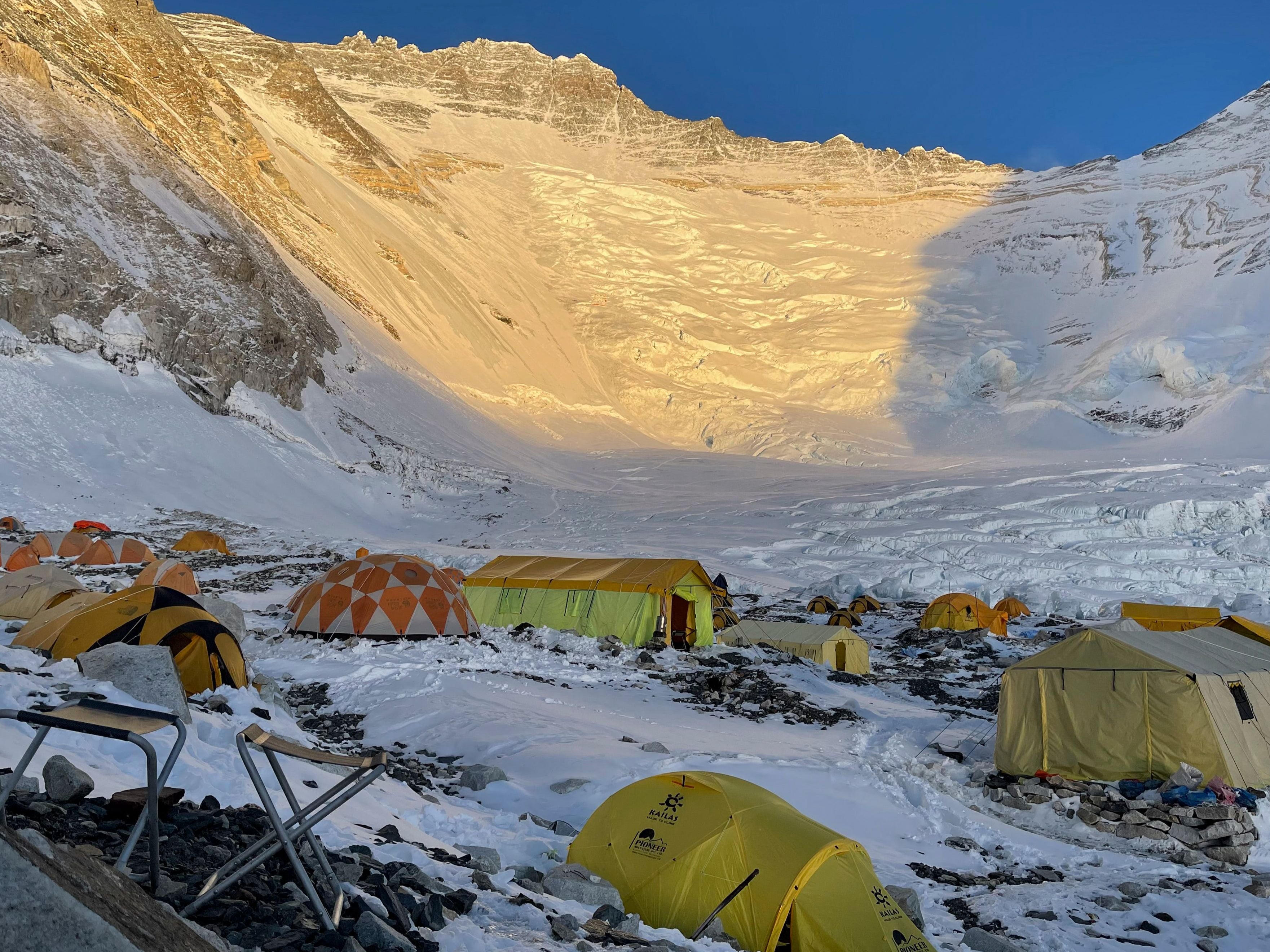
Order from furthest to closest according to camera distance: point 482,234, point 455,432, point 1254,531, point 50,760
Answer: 1. point 482,234
2. point 455,432
3. point 1254,531
4. point 50,760

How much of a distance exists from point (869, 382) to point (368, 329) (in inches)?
1825

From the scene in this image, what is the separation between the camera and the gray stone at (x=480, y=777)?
32.1ft

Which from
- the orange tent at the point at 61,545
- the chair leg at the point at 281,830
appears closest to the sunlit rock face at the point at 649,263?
the orange tent at the point at 61,545

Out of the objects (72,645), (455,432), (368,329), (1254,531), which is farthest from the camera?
(368,329)

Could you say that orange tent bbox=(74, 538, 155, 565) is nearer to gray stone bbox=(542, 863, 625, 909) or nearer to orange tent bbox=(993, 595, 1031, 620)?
gray stone bbox=(542, 863, 625, 909)

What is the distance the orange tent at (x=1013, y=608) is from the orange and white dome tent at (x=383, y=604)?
19.6m

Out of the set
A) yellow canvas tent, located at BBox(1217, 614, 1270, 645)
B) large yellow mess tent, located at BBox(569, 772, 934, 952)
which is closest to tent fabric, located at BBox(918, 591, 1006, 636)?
yellow canvas tent, located at BBox(1217, 614, 1270, 645)

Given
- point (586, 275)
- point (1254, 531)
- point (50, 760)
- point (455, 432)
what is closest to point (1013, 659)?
Answer: point (50, 760)

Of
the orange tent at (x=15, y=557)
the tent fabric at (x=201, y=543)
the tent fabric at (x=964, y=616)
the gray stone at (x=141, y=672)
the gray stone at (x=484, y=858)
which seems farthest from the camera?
the tent fabric at (x=201, y=543)

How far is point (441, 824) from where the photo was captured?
760 cm

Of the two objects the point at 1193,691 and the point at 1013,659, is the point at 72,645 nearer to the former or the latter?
the point at 1193,691

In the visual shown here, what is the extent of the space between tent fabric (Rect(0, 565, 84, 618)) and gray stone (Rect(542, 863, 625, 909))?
12.5 metres

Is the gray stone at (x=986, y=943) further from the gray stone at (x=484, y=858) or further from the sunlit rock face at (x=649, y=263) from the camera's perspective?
the sunlit rock face at (x=649, y=263)

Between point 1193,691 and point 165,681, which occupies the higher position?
point 1193,691
